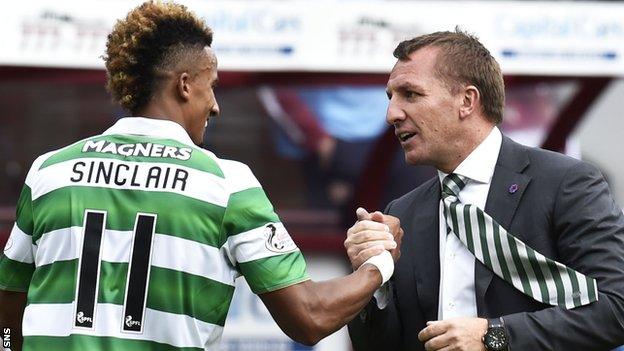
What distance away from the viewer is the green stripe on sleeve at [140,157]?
3.57 metres

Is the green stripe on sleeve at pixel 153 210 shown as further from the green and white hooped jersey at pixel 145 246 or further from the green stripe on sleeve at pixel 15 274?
the green stripe on sleeve at pixel 15 274

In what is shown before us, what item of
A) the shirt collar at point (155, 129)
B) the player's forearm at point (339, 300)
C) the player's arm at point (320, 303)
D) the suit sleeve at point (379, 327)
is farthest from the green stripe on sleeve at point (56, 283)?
the suit sleeve at point (379, 327)

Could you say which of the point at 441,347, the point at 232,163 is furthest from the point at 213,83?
the point at 441,347

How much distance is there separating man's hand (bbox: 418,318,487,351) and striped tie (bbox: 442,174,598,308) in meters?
0.18

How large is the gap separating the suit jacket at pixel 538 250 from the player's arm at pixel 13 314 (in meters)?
→ 0.99

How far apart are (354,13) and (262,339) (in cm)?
186

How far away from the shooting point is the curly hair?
3660 mm

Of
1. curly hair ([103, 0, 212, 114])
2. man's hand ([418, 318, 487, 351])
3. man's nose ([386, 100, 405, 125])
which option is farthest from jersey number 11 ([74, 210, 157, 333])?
man's nose ([386, 100, 405, 125])

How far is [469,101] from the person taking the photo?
4.07 meters

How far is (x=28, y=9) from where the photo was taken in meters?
6.84

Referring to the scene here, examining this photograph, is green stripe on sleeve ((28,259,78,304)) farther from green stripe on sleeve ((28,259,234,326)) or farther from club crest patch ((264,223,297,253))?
club crest patch ((264,223,297,253))

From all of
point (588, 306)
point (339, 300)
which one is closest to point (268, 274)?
point (339, 300)

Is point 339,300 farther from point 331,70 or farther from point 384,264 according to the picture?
point 331,70

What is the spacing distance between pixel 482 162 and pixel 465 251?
0.27 meters
